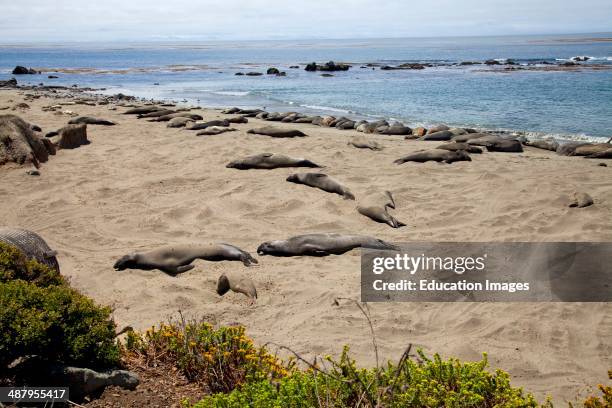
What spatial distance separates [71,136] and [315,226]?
8413mm

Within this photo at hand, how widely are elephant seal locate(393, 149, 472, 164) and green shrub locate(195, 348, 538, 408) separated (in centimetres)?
847

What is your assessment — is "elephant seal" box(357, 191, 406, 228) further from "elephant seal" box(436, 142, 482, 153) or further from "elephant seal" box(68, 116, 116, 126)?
"elephant seal" box(68, 116, 116, 126)

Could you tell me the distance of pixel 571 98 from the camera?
23.4 m

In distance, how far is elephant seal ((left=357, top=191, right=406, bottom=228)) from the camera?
7.69 meters

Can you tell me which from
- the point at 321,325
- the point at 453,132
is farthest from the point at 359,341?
the point at 453,132

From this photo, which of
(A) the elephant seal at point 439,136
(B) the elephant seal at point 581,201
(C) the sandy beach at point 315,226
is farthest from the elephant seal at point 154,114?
(B) the elephant seal at point 581,201

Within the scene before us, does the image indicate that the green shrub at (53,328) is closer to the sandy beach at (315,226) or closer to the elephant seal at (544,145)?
the sandy beach at (315,226)

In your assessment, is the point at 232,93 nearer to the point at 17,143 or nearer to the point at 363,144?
the point at 363,144

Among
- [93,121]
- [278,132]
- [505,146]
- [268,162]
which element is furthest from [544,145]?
[93,121]

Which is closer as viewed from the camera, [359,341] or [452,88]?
[359,341]

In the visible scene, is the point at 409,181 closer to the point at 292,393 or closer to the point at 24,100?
the point at 292,393

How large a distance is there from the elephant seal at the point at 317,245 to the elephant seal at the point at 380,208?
2.95 feet

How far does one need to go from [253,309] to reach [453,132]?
37.3ft

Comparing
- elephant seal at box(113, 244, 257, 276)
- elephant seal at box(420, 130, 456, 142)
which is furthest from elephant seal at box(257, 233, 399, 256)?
elephant seal at box(420, 130, 456, 142)
